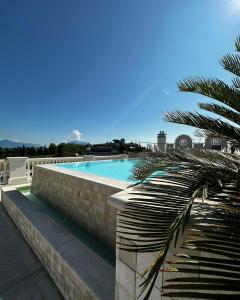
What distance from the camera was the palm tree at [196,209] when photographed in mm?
782

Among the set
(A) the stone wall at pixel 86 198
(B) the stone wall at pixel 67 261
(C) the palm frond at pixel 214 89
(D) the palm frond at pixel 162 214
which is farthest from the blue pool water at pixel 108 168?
(D) the palm frond at pixel 162 214

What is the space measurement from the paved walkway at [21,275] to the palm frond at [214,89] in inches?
150

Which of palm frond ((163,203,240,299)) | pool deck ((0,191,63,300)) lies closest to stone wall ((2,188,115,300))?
pool deck ((0,191,63,300))

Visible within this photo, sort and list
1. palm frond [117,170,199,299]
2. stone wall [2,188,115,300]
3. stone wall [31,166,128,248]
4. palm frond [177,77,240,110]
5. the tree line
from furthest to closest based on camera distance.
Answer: the tree line
stone wall [31,166,128,248]
stone wall [2,188,115,300]
palm frond [177,77,240,110]
palm frond [117,170,199,299]

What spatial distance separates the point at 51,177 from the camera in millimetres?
6371

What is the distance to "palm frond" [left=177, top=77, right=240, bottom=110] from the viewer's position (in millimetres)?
2045

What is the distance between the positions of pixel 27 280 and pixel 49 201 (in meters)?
3.22

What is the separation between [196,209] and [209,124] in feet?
3.59

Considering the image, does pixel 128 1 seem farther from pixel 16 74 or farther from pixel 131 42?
pixel 16 74

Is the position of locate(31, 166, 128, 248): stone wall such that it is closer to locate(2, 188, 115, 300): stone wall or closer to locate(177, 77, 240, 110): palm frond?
locate(2, 188, 115, 300): stone wall

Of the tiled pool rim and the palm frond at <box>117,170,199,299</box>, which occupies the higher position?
the palm frond at <box>117,170,199,299</box>

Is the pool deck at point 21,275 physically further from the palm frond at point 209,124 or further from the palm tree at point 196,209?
the palm frond at point 209,124

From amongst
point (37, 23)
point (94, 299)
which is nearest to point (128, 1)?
point (37, 23)

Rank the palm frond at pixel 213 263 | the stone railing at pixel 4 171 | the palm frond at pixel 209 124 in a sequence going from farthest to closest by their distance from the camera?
the stone railing at pixel 4 171
the palm frond at pixel 209 124
the palm frond at pixel 213 263
